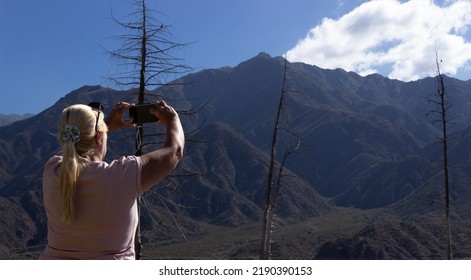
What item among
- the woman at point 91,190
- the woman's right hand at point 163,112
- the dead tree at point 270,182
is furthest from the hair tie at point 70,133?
the dead tree at point 270,182

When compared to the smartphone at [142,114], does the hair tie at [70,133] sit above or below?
below

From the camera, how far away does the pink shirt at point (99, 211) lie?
2506 millimetres

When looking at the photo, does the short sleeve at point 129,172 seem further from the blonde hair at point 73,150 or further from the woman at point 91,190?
the blonde hair at point 73,150

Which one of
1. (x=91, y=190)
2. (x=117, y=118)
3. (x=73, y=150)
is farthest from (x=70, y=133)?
(x=117, y=118)

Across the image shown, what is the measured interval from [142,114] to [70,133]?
52 cm

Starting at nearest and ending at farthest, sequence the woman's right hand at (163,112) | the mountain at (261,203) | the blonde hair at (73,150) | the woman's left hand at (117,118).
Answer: the blonde hair at (73,150)
the woman's right hand at (163,112)
the woman's left hand at (117,118)
the mountain at (261,203)

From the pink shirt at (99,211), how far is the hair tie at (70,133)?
0.47 feet

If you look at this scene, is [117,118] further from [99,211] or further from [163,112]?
[99,211]

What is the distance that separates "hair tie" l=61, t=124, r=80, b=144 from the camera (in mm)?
2510

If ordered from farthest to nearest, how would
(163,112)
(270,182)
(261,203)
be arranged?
(261,203) < (270,182) < (163,112)

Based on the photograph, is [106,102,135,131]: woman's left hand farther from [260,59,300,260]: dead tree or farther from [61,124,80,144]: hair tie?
[260,59,300,260]: dead tree

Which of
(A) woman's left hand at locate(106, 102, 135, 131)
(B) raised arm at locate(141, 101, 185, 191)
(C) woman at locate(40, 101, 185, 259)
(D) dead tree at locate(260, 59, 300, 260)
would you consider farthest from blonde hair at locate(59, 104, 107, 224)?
(D) dead tree at locate(260, 59, 300, 260)

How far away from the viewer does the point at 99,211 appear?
2.53m

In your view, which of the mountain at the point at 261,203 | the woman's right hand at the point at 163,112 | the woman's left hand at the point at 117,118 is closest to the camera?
the woman's right hand at the point at 163,112
